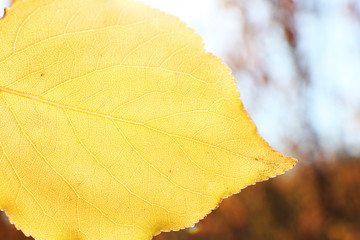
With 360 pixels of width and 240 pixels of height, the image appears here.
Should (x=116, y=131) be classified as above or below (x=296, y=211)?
below

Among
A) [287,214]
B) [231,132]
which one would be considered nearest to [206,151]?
[231,132]

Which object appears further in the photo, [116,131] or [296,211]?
[296,211]

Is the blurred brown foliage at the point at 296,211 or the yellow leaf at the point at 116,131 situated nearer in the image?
the yellow leaf at the point at 116,131

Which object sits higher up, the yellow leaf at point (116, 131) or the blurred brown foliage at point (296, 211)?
the blurred brown foliage at point (296, 211)

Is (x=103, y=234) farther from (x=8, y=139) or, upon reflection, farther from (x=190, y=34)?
(x=190, y=34)
